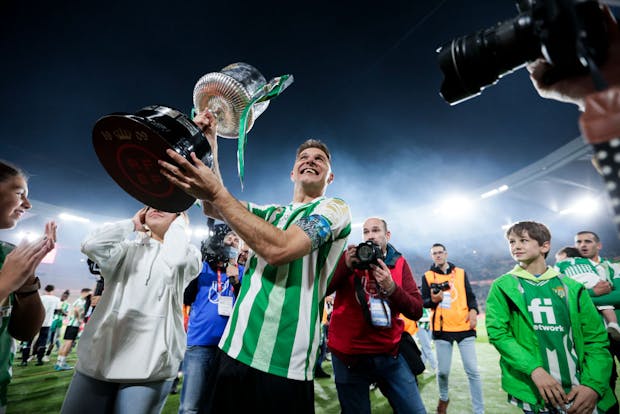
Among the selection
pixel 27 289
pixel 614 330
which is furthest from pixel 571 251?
pixel 27 289

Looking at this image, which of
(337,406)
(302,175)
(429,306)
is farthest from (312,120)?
(302,175)

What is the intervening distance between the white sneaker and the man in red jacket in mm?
3623

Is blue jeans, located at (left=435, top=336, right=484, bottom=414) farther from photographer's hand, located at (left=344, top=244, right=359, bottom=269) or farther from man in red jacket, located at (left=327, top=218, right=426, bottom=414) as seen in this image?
photographer's hand, located at (left=344, top=244, right=359, bottom=269)

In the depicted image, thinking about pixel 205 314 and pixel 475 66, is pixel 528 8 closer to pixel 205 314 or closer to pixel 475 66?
pixel 475 66

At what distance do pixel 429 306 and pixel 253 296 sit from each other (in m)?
4.63

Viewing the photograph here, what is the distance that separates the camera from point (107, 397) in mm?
1913

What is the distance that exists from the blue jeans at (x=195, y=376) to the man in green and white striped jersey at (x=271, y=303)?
229 centimetres

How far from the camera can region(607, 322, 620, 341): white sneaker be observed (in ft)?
13.6

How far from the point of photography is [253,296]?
1482 millimetres

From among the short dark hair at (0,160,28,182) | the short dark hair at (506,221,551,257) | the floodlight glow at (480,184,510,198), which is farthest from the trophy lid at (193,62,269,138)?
the floodlight glow at (480,184,510,198)

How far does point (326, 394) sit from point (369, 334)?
392 centimetres

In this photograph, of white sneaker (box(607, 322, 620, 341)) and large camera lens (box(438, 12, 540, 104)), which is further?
white sneaker (box(607, 322, 620, 341))

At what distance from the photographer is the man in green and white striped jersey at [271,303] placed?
1.25 metres

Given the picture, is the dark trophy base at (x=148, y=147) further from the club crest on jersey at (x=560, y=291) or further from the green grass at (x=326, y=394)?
the green grass at (x=326, y=394)
